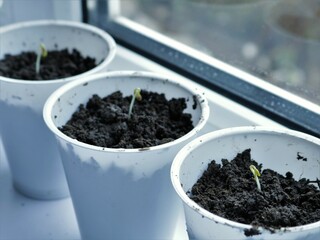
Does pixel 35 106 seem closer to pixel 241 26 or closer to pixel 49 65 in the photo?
Answer: pixel 49 65

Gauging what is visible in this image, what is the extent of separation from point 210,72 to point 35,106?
324 mm

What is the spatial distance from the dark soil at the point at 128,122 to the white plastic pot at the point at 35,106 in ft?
0.20

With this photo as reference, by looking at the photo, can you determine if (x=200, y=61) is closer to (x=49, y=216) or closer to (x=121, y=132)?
(x=121, y=132)

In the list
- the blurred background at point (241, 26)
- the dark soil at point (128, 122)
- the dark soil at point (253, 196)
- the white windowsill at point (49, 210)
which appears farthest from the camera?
the blurred background at point (241, 26)

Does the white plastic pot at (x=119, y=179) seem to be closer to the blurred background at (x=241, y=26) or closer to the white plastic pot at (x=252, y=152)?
the white plastic pot at (x=252, y=152)

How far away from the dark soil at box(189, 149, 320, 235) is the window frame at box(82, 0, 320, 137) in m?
0.17

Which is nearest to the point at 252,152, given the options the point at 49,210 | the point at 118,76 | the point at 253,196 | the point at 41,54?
the point at 253,196

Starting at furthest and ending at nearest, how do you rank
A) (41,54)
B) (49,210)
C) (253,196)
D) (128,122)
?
1. (41,54)
2. (49,210)
3. (128,122)
4. (253,196)

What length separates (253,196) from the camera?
0.65 m

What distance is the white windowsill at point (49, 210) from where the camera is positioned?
2.87 ft

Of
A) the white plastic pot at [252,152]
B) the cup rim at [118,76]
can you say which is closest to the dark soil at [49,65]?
the cup rim at [118,76]

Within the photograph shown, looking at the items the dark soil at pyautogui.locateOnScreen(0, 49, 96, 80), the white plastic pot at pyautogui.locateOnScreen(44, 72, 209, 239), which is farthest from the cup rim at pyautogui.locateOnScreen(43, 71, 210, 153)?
the dark soil at pyautogui.locateOnScreen(0, 49, 96, 80)

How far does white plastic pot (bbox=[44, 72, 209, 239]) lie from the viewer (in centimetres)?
70

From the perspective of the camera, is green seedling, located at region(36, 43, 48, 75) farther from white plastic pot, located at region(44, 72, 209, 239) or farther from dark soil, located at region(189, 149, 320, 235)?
dark soil, located at region(189, 149, 320, 235)
